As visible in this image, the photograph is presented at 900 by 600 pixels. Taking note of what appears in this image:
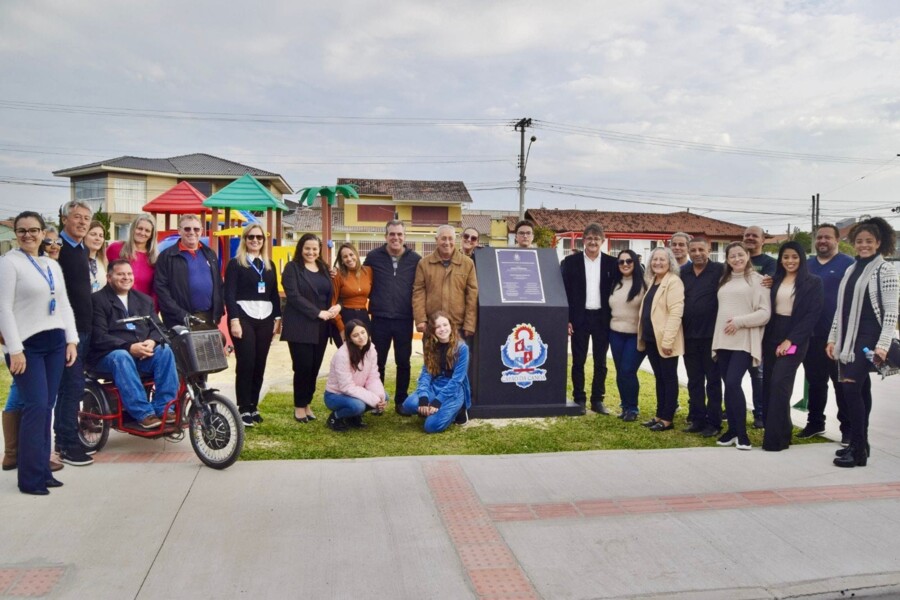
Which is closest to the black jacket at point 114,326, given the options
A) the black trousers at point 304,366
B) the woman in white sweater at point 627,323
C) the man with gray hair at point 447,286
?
the black trousers at point 304,366

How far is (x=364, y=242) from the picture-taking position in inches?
1775

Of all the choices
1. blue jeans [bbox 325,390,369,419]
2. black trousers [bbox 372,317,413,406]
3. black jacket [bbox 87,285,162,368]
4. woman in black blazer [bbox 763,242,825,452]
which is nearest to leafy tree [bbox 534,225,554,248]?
black trousers [bbox 372,317,413,406]

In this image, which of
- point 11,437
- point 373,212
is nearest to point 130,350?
point 11,437

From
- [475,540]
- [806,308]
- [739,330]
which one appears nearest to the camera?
[475,540]

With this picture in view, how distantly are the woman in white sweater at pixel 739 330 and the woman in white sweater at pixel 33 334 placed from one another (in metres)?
4.90

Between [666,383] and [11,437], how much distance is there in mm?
5209

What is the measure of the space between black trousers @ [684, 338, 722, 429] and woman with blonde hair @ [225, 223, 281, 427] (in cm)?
376

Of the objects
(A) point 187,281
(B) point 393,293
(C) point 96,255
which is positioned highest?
(C) point 96,255

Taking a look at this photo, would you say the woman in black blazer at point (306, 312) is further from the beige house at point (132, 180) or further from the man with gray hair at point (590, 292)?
the beige house at point (132, 180)

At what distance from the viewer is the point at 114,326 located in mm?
5238

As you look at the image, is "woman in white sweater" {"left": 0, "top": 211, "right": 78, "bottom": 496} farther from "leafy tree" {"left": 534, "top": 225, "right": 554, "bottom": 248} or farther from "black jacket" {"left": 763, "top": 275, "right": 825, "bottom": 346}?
"leafy tree" {"left": 534, "top": 225, "right": 554, "bottom": 248}

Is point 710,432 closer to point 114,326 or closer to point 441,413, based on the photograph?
point 441,413

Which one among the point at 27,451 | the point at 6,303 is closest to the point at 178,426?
the point at 27,451

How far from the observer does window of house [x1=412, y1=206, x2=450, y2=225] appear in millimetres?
46594
